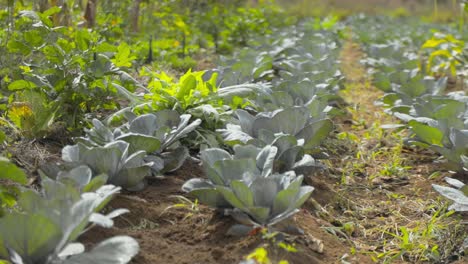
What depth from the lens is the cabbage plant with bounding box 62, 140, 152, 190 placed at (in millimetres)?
2421

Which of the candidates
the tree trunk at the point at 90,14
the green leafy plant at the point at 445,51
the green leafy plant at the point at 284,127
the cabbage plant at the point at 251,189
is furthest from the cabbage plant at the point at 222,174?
the tree trunk at the point at 90,14

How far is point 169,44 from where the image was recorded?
19.6 feet

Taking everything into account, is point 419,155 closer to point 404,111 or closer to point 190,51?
point 404,111

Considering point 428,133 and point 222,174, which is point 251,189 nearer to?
point 222,174

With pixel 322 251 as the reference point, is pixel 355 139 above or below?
below

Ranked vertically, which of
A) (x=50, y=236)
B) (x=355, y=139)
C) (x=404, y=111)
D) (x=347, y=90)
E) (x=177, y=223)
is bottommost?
(x=347, y=90)

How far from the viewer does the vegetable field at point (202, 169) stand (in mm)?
2100

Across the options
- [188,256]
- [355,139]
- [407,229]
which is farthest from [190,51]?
[188,256]

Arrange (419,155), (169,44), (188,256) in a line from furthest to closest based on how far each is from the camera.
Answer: (169,44) < (419,155) < (188,256)

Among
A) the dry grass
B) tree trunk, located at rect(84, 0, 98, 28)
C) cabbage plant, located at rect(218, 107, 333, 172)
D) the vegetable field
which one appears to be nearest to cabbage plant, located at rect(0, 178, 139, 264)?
the vegetable field

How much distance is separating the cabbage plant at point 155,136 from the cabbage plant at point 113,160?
0.28 feet

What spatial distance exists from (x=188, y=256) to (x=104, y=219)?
0.42 meters

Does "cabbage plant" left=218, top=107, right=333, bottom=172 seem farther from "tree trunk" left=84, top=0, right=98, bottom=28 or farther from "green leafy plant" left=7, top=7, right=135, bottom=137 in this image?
"tree trunk" left=84, top=0, right=98, bottom=28

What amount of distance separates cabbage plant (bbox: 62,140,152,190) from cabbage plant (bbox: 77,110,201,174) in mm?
86
